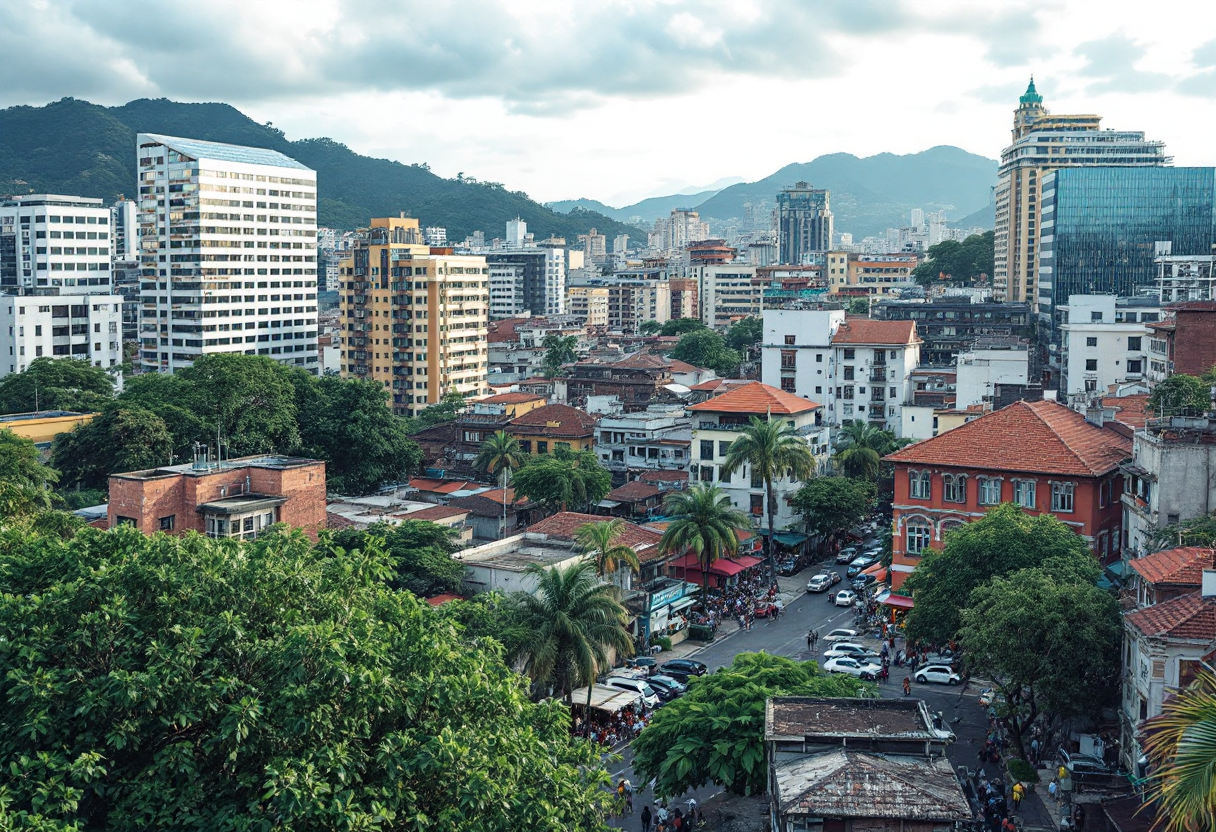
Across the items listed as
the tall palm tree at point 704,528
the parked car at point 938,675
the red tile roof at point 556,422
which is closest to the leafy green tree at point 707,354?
the red tile roof at point 556,422

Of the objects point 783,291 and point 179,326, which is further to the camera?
point 783,291

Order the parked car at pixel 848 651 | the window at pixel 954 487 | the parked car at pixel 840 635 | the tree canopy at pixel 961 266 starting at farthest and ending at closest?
the tree canopy at pixel 961 266, the window at pixel 954 487, the parked car at pixel 840 635, the parked car at pixel 848 651

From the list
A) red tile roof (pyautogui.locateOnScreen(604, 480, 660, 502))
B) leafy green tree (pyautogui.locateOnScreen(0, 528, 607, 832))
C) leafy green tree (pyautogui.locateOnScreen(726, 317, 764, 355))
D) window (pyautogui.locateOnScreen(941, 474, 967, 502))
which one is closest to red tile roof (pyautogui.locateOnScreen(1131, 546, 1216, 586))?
window (pyautogui.locateOnScreen(941, 474, 967, 502))

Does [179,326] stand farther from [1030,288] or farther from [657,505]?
[1030,288]

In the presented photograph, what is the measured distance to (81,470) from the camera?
205 ft

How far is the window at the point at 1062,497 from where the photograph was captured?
44.4m

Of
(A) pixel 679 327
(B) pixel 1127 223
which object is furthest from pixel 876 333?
(A) pixel 679 327

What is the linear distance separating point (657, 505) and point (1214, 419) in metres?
32.3

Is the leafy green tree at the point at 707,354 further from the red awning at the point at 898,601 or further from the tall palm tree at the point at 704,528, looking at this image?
the red awning at the point at 898,601

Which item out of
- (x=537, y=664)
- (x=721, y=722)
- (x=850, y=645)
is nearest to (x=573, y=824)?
(x=721, y=722)

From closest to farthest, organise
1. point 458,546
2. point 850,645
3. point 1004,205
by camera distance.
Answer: point 850,645 < point 458,546 < point 1004,205

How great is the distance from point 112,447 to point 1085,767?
48.1 meters

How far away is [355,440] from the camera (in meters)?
69.1

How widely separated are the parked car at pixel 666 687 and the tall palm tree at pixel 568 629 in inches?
161
